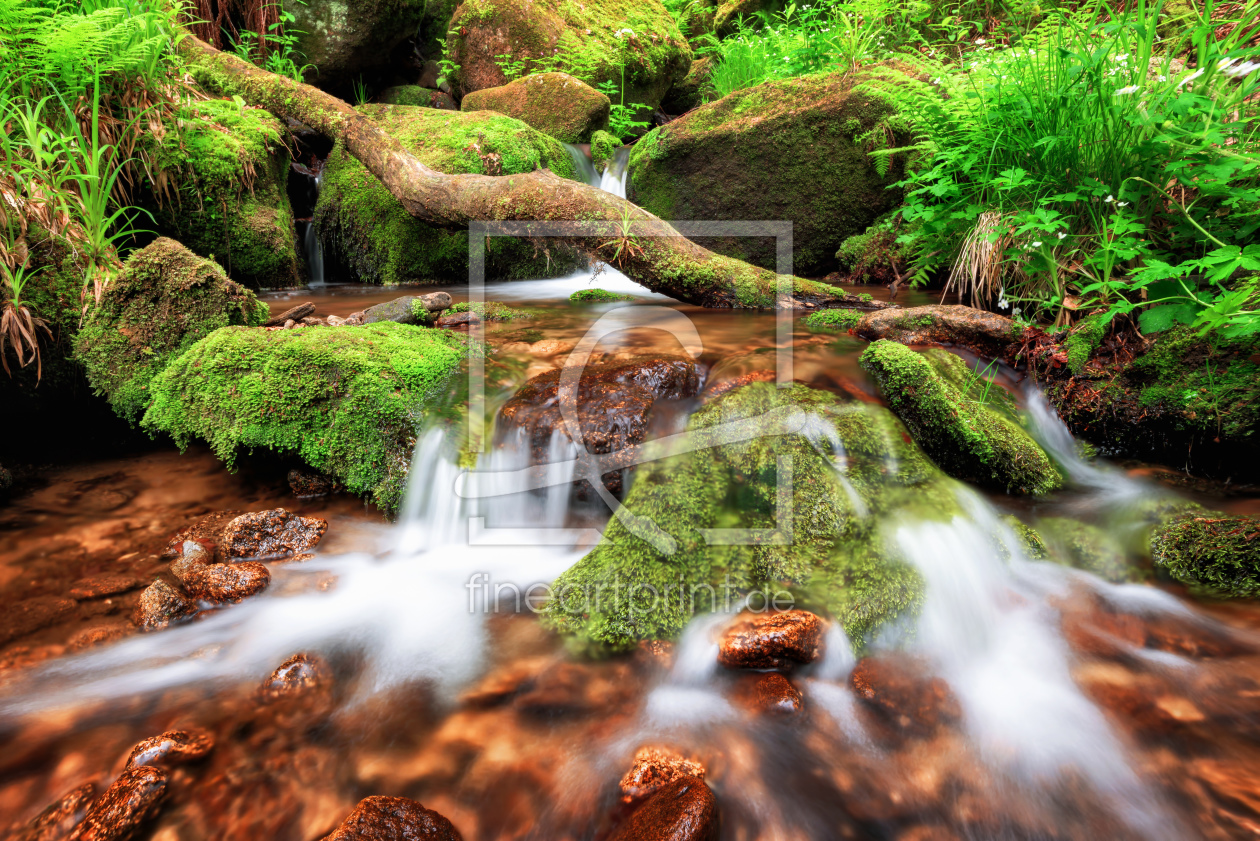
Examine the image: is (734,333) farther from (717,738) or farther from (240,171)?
(240,171)

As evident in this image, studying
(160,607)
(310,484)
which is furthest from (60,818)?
(310,484)

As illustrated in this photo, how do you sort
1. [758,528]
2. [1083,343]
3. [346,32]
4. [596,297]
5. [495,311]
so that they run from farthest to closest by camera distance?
1. [346,32]
2. [596,297]
3. [495,311]
4. [1083,343]
5. [758,528]

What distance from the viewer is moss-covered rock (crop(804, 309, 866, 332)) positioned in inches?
165

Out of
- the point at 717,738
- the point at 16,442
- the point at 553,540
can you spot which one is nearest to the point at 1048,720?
the point at 717,738

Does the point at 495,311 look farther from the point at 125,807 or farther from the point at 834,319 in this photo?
the point at 125,807

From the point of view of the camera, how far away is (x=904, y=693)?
6.27ft

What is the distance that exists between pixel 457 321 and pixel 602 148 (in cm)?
455

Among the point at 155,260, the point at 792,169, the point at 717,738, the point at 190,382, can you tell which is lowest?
the point at 717,738

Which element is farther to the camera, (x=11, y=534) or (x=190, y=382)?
(x=190, y=382)

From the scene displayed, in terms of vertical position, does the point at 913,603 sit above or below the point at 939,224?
below

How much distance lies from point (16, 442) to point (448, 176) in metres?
3.41

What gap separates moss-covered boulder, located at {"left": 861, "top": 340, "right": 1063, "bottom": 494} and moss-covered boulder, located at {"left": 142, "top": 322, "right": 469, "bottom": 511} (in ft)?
7.95

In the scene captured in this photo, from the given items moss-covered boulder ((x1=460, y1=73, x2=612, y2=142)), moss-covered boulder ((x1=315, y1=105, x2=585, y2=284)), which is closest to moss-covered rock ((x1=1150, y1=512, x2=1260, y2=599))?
moss-covered boulder ((x1=315, y1=105, x2=585, y2=284))

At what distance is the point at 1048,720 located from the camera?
6.09 feet
